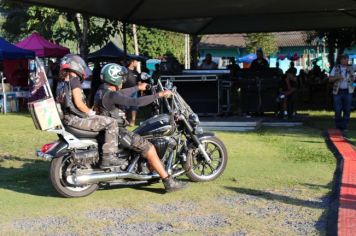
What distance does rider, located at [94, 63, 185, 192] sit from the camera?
633 centimetres

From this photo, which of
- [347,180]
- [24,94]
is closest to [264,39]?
[24,94]

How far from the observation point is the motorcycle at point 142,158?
6.24 m

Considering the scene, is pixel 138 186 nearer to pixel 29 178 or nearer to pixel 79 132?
pixel 79 132

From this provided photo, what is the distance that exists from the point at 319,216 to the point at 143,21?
10.8 m

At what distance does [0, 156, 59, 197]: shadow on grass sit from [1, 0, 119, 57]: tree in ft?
14.6

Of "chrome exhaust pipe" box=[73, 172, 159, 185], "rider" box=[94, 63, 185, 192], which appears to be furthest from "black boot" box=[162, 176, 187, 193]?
A: "chrome exhaust pipe" box=[73, 172, 159, 185]

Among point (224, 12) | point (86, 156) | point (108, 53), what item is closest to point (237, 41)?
point (108, 53)

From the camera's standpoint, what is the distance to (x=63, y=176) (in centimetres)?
629

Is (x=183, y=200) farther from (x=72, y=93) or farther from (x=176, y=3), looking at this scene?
(x=176, y=3)

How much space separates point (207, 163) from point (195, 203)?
108 cm

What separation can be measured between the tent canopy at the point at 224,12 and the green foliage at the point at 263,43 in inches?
1290

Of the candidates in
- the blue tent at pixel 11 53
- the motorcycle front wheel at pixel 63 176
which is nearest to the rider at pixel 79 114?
the motorcycle front wheel at pixel 63 176

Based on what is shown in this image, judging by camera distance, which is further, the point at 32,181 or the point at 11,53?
the point at 11,53

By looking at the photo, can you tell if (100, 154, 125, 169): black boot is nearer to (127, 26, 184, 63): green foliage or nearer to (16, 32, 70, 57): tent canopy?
(16, 32, 70, 57): tent canopy
